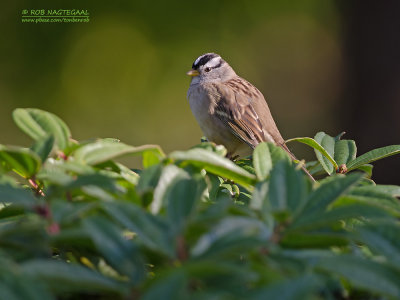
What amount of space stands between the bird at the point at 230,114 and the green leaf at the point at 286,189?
112 inches

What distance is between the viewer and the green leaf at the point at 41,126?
43.1 inches

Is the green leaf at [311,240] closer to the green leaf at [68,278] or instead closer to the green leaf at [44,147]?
the green leaf at [68,278]

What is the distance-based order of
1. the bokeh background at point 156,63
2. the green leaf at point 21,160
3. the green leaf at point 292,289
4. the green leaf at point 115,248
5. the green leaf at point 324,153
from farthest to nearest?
the bokeh background at point 156,63
the green leaf at point 324,153
the green leaf at point 21,160
the green leaf at point 115,248
the green leaf at point 292,289

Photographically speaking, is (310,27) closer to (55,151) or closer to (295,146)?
(295,146)

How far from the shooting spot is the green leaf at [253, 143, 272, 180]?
1.10 metres

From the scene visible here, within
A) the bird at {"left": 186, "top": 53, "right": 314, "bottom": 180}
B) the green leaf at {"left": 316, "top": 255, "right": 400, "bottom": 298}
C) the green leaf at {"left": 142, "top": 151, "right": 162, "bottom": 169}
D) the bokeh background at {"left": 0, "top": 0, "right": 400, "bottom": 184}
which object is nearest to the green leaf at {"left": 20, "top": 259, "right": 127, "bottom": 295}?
the green leaf at {"left": 316, "top": 255, "right": 400, "bottom": 298}

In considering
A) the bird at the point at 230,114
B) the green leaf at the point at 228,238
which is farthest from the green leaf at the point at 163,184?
the bird at the point at 230,114

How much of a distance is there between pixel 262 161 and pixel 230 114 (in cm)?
288

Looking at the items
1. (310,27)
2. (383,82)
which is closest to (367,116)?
(383,82)

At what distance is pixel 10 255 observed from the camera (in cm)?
81

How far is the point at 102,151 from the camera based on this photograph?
3.45 ft

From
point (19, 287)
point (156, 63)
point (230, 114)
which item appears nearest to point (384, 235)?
point (19, 287)

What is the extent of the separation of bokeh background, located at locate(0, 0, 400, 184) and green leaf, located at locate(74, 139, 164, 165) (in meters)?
4.65

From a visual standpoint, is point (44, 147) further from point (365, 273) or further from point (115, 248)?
point (365, 273)
